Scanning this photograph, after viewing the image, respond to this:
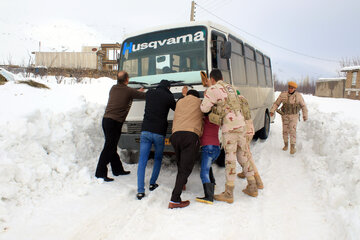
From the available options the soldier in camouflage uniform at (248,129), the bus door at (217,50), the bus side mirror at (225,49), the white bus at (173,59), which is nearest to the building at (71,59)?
the white bus at (173,59)

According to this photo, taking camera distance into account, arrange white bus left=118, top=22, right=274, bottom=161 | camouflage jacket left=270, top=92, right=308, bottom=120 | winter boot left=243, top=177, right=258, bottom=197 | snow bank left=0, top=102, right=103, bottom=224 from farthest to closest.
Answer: camouflage jacket left=270, top=92, right=308, bottom=120 < white bus left=118, top=22, right=274, bottom=161 < winter boot left=243, top=177, right=258, bottom=197 < snow bank left=0, top=102, right=103, bottom=224

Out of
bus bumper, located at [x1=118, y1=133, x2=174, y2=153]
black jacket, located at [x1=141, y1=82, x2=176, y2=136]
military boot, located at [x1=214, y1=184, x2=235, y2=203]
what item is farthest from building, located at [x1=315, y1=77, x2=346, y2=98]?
black jacket, located at [x1=141, y1=82, x2=176, y2=136]

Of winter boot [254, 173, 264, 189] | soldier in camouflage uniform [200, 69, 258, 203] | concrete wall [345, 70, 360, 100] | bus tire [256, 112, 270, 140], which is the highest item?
concrete wall [345, 70, 360, 100]

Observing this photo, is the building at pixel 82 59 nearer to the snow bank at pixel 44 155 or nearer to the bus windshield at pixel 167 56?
the bus windshield at pixel 167 56

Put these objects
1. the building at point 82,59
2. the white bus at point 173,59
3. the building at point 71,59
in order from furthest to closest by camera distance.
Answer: the building at point 71,59, the building at point 82,59, the white bus at point 173,59

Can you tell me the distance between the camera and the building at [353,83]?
936 inches

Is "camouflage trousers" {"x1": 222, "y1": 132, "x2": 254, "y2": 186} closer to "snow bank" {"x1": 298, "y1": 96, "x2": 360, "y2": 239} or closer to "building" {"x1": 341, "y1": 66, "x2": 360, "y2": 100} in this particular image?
"snow bank" {"x1": 298, "y1": 96, "x2": 360, "y2": 239}

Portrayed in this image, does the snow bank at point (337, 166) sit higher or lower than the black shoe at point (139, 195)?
higher

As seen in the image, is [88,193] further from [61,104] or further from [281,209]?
[281,209]

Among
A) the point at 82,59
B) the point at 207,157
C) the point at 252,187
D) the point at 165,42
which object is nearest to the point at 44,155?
the point at 207,157

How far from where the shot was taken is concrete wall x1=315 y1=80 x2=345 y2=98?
26.5 metres

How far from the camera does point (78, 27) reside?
122312 mm

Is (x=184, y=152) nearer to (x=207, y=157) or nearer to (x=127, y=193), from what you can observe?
(x=207, y=157)

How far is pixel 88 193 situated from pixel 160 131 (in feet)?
5.23
